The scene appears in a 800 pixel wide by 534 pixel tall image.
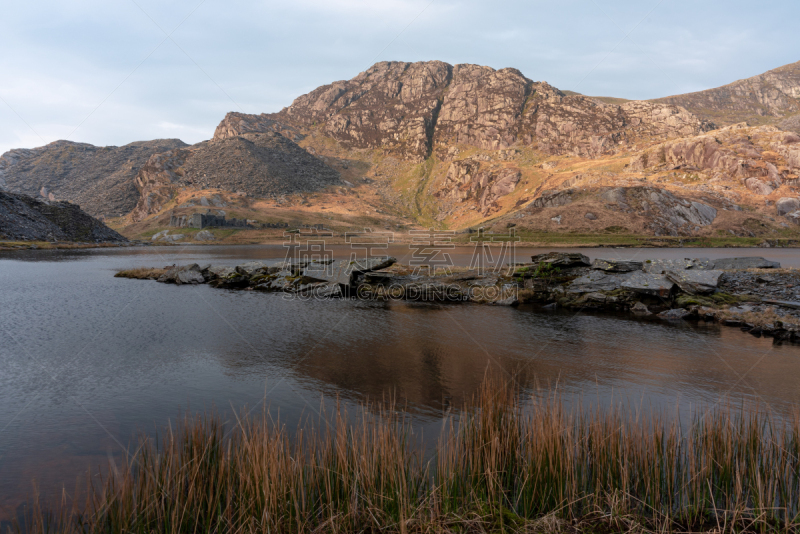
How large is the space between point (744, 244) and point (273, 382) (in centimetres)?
11140

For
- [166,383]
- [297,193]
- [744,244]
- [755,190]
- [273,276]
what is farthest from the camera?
[297,193]

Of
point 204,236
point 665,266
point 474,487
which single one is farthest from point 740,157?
point 204,236

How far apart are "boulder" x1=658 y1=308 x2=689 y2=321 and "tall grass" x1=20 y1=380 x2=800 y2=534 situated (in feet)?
60.1

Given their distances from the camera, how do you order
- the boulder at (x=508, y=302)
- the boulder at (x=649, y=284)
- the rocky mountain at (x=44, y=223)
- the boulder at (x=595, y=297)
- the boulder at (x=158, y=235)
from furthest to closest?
the boulder at (x=158, y=235)
the rocky mountain at (x=44, y=223)
the boulder at (x=508, y=302)
the boulder at (x=595, y=297)
the boulder at (x=649, y=284)

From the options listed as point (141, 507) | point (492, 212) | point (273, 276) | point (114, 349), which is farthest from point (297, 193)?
point (141, 507)

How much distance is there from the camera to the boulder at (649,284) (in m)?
24.7

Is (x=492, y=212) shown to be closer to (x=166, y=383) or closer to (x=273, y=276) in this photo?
(x=273, y=276)

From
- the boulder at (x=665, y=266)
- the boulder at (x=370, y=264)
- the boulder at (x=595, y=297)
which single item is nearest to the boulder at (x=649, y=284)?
the boulder at (x=665, y=266)

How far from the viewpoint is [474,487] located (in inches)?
244

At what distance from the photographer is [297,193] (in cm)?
19538

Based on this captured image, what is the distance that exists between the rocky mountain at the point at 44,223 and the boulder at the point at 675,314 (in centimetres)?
11703

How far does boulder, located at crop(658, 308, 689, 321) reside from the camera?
75.2 ft

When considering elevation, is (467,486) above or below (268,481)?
below

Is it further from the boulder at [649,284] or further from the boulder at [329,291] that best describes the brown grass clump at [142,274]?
the boulder at [649,284]
